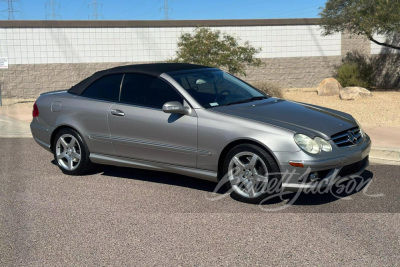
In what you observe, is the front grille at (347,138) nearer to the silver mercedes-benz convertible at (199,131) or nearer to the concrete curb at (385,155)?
the silver mercedes-benz convertible at (199,131)

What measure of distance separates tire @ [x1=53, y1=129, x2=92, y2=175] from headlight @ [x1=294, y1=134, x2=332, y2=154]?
3.14 m

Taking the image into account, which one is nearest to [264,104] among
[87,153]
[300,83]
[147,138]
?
[147,138]

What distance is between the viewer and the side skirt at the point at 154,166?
638 cm

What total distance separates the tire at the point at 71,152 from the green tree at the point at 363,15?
39.4ft

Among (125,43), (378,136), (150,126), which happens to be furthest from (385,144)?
(125,43)

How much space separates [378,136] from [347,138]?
4.17m

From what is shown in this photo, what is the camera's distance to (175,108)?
6.37 m

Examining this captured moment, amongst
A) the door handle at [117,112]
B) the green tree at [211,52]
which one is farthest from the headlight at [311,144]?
the green tree at [211,52]

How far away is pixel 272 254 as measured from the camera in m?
4.61

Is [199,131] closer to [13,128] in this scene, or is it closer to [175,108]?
[175,108]

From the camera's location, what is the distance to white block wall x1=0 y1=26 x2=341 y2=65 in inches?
811

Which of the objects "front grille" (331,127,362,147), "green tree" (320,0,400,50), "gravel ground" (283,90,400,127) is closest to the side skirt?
"front grille" (331,127,362,147)

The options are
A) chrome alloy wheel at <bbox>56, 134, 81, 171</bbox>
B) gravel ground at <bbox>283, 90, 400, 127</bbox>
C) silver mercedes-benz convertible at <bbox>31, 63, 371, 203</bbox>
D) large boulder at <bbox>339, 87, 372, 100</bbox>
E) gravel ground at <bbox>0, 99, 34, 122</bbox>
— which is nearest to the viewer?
silver mercedes-benz convertible at <bbox>31, 63, 371, 203</bbox>

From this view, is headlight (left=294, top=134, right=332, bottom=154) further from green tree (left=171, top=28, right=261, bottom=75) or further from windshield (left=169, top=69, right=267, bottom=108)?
green tree (left=171, top=28, right=261, bottom=75)
